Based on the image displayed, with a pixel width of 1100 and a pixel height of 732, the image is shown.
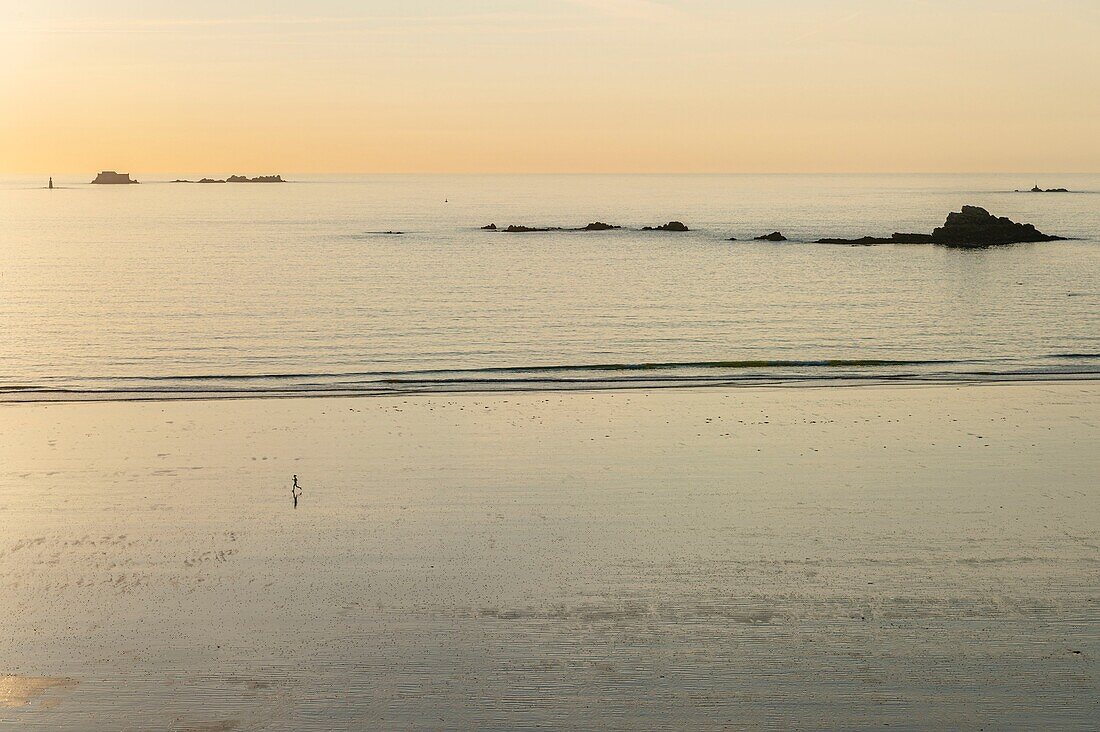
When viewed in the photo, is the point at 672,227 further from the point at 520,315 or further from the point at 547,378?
the point at 547,378

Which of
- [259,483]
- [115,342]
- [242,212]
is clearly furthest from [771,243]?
[242,212]

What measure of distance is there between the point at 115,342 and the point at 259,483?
2036cm

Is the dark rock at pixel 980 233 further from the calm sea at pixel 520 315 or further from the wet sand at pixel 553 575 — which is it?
the wet sand at pixel 553 575

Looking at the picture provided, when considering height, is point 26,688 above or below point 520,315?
below

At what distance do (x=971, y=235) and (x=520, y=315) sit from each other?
66.6 meters

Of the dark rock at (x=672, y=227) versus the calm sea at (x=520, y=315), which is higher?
the dark rock at (x=672, y=227)

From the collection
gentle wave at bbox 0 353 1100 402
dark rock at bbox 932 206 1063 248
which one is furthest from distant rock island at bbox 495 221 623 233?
gentle wave at bbox 0 353 1100 402

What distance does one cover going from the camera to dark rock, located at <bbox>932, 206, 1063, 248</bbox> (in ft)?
315

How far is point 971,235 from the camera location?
95.9 m

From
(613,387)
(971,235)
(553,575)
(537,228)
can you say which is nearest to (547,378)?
(613,387)

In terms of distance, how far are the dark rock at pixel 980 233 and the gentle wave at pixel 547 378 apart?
2758 inches

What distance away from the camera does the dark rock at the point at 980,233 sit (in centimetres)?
9588

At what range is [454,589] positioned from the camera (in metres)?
11.7

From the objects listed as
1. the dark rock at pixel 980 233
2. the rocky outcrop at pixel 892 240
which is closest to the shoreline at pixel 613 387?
the rocky outcrop at pixel 892 240
